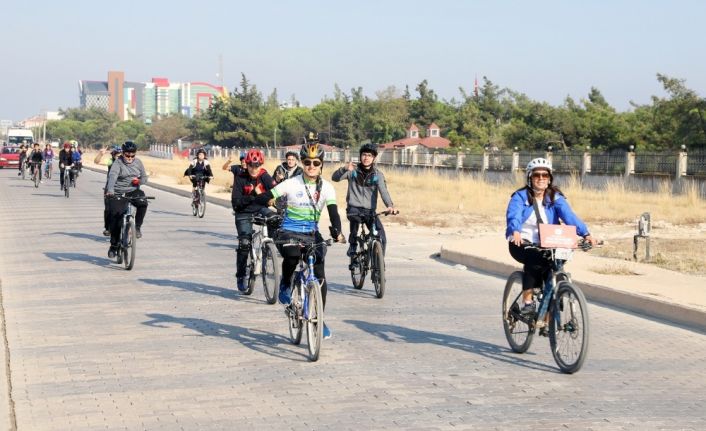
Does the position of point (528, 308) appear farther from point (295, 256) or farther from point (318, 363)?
point (295, 256)

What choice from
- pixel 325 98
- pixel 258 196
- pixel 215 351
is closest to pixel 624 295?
pixel 258 196

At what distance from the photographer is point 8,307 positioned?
1164cm

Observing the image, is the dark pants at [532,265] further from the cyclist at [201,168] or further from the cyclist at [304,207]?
the cyclist at [201,168]

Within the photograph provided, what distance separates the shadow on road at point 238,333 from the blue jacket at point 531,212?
→ 6.71 feet

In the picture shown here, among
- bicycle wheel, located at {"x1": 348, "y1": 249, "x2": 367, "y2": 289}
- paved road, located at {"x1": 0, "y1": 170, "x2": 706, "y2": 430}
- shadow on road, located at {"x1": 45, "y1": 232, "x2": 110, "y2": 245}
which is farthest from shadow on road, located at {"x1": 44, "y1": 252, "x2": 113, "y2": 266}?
bicycle wheel, located at {"x1": 348, "y1": 249, "x2": 367, "y2": 289}

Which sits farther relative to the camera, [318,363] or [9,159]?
[9,159]

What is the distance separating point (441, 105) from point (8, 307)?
127 metres

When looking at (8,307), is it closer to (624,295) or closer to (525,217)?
(525,217)

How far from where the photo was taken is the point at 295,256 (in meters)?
9.12

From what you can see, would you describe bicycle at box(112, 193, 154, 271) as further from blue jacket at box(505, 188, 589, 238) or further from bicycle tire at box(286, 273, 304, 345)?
blue jacket at box(505, 188, 589, 238)

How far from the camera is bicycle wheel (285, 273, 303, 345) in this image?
352 inches

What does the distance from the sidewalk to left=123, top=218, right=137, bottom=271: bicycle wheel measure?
521cm

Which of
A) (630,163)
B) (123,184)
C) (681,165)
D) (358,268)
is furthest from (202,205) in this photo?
(630,163)

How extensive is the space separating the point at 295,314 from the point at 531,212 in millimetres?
2176
